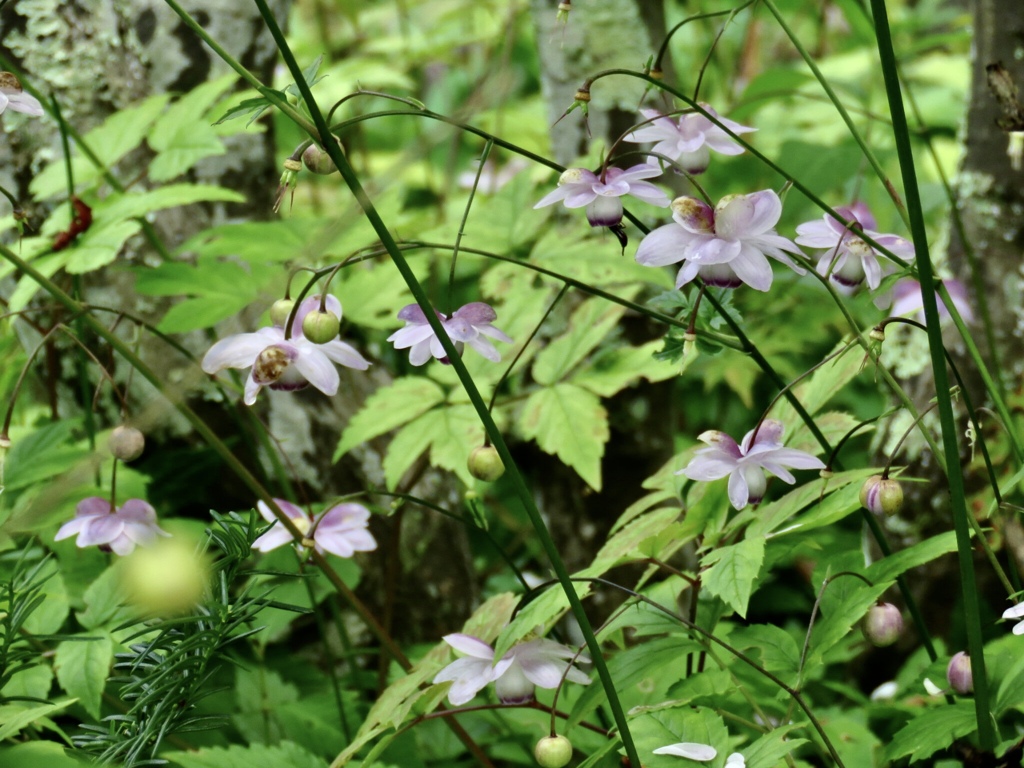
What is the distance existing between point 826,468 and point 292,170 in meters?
0.55

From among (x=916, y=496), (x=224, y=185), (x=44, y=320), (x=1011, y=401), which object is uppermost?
(x=224, y=185)

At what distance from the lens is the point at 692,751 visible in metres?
0.85

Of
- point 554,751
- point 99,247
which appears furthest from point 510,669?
point 99,247

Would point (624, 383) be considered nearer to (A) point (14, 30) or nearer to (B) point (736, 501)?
(B) point (736, 501)

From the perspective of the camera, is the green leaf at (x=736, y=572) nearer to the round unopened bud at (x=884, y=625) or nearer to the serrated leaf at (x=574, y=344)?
the round unopened bud at (x=884, y=625)

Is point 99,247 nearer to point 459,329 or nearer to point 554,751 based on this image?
point 459,329

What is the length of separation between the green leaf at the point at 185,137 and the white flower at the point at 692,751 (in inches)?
43.4

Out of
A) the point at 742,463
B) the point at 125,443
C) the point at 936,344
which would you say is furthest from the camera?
→ the point at 125,443

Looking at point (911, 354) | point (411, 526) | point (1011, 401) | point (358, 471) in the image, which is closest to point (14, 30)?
point (358, 471)

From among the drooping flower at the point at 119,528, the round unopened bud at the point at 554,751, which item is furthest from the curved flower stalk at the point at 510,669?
the drooping flower at the point at 119,528

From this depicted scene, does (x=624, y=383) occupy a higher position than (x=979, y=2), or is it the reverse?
(x=979, y=2)

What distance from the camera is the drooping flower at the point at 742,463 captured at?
0.91 m

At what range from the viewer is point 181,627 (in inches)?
36.0

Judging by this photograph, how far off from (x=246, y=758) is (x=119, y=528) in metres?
0.33
